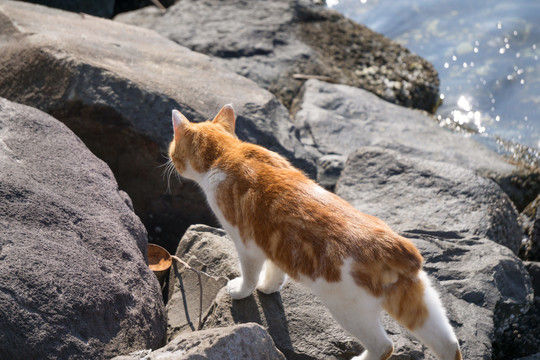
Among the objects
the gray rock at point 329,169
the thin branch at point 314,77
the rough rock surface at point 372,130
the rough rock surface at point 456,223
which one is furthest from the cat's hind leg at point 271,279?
the thin branch at point 314,77

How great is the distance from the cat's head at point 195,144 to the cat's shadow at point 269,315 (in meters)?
0.89

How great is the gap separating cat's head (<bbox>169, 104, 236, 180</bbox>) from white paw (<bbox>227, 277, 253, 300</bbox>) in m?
0.74

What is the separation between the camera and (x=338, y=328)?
145 inches

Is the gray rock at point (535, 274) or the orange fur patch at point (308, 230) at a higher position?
the orange fur patch at point (308, 230)

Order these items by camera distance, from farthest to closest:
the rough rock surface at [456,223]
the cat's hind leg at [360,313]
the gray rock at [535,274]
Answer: the gray rock at [535,274] < the rough rock surface at [456,223] < the cat's hind leg at [360,313]

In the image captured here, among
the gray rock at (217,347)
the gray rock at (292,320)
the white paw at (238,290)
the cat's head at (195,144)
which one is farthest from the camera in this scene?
the cat's head at (195,144)

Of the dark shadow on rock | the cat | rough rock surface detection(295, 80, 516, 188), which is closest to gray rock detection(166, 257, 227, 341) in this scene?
the cat

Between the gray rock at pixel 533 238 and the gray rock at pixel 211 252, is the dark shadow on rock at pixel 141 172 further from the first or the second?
the gray rock at pixel 533 238

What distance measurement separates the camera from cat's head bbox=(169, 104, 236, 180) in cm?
388

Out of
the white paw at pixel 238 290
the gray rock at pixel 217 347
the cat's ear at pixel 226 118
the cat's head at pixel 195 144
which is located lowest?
the white paw at pixel 238 290

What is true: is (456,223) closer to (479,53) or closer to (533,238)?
(533,238)

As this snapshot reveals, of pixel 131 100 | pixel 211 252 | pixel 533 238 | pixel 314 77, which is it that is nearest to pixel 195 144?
pixel 211 252

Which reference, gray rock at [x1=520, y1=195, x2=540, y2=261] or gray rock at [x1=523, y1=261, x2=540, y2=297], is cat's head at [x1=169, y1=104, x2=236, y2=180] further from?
gray rock at [x1=520, y1=195, x2=540, y2=261]

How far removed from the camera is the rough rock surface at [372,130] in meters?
6.30
